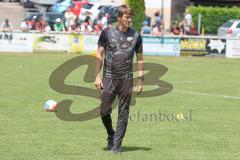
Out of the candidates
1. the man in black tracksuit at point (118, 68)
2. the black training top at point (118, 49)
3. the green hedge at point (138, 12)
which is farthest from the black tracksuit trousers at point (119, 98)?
the green hedge at point (138, 12)

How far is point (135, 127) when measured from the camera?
1391 centimetres

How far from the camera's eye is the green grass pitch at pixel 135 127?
10891 millimetres

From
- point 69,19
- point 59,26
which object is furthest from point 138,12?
point 59,26

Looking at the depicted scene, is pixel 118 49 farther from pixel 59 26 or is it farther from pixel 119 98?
pixel 59 26

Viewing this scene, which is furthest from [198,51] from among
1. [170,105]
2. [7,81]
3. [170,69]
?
[170,105]

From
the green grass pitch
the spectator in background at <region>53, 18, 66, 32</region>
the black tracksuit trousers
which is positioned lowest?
the spectator in background at <region>53, 18, 66, 32</region>

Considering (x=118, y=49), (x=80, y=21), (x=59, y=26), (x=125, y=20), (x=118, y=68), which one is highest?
(x=125, y=20)

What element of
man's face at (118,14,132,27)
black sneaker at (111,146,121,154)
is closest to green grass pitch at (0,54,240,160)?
black sneaker at (111,146,121,154)

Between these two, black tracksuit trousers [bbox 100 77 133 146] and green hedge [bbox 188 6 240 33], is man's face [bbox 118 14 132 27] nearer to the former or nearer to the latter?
black tracksuit trousers [bbox 100 77 133 146]

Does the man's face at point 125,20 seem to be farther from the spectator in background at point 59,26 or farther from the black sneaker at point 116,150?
the spectator in background at point 59,26

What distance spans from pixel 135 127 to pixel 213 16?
44672 millimetres

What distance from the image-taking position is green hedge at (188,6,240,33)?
57.5 metres

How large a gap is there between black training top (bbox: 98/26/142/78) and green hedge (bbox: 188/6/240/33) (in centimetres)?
4731

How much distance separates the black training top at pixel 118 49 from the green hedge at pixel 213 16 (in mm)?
47305
